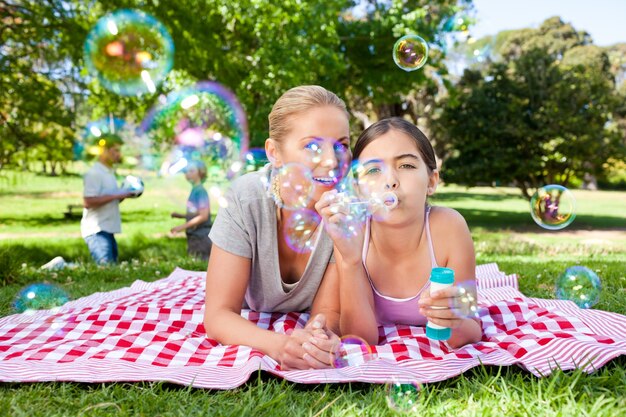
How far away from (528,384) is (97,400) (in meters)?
1.40

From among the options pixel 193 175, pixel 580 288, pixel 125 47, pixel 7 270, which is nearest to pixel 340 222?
pixel 580 288

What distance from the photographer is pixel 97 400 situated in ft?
5.96

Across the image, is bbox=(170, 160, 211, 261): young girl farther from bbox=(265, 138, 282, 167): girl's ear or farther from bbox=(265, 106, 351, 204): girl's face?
bbox=(265, 106, 351, 204): girl's face

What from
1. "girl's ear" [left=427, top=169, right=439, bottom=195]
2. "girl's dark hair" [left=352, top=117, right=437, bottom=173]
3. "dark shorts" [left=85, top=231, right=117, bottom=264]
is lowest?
"dark shorts" [left=85, top=231, right=117, bottom=264]

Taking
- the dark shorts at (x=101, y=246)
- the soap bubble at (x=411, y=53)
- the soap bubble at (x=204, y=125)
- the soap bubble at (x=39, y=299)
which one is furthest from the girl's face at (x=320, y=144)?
the soap bubble at (x=204, y=125)

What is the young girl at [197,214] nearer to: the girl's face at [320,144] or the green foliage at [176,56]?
the green foliage at [176,56]

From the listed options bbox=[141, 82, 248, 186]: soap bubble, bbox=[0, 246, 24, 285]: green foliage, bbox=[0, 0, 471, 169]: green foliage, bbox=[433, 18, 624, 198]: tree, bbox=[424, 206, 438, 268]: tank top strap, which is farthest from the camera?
bbox=[433, 18, 624, 198]: tree

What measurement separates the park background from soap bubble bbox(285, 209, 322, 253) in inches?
28.5

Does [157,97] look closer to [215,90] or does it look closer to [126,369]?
[215,90]

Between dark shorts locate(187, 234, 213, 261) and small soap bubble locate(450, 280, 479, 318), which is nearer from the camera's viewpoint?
small soap bubble locate(450, 280, 479, 318)

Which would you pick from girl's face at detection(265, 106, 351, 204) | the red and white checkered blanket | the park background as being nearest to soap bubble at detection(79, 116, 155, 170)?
the park background

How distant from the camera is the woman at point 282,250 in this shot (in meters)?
2.22

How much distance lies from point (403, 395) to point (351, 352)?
45 cm

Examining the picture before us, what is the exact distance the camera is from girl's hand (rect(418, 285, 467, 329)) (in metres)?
2.00
